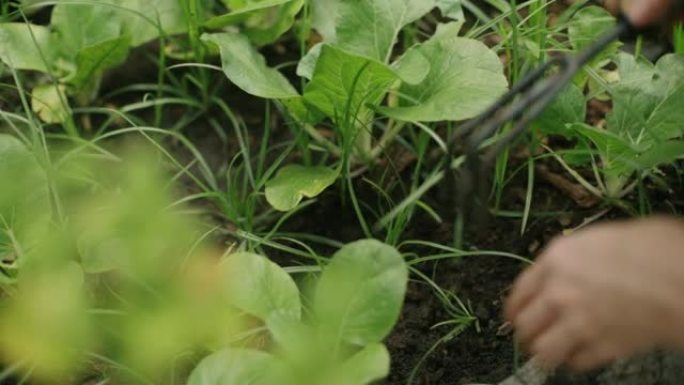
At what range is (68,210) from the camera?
1.39m

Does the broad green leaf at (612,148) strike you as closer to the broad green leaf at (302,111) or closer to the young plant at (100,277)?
the broad green leaf at (302,111)

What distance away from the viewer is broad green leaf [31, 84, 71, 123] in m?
1.48

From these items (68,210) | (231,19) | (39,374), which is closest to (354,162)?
(231,19)

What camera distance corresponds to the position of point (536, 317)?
87 cm

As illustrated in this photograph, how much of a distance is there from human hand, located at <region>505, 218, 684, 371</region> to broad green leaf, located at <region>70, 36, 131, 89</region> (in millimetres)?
856

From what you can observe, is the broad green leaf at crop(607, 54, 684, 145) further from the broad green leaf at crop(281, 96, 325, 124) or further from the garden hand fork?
the broad green leaf at crop(281, 96, 325, 124)

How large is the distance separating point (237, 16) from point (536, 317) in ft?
2.49

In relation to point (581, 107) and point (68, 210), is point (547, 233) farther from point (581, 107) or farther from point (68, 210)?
point (68, 210)

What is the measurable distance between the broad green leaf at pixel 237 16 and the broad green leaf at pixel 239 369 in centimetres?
54

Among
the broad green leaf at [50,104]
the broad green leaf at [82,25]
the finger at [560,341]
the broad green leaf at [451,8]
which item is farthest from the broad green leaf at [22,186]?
the finger at [560,341]

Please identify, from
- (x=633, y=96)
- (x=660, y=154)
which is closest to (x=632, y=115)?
(x=633, y=96)

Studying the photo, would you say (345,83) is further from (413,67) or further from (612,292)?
(612,292)

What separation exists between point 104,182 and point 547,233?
648 mm

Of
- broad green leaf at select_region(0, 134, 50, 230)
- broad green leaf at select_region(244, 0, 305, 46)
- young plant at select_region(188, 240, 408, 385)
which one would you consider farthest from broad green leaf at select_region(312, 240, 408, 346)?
broad green leaf at select_region(244, 0, 305, 46)
